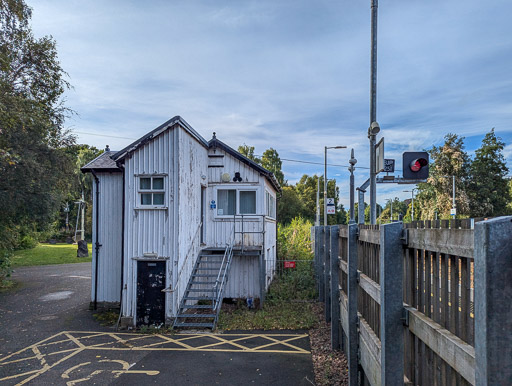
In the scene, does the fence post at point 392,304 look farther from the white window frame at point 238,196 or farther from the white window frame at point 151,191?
the white window frame at point 238,196

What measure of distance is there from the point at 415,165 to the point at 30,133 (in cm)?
1437

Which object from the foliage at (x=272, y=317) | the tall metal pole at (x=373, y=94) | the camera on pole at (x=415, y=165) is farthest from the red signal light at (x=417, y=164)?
the foliage at (x=272, y=317)

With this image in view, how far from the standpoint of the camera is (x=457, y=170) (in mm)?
45031

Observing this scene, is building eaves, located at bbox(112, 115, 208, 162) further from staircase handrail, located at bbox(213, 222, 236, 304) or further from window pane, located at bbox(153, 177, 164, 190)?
staircase handrail, located at bbox(213, 222, 236, 304)

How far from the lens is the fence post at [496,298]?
157 centimetres

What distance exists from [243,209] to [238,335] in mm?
4791

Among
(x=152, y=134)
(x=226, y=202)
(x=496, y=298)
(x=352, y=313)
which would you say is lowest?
(x=352, y=313)

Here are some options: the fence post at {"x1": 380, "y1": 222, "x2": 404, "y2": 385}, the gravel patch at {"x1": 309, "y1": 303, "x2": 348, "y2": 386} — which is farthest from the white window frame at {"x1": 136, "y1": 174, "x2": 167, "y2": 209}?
the fence post at {"x1": 380, "y1": 222, "x2": 404, "y2": 385}

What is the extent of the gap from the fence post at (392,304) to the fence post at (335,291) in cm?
463

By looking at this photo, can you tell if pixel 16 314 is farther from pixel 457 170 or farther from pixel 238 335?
pixel 457 170

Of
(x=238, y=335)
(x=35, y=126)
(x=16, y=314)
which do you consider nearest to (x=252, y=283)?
(x=238, y=335)

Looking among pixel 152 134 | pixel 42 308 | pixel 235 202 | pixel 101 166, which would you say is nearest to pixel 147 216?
pixel 152 134

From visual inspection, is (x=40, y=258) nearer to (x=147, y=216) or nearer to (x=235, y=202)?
(x=235, y=202)

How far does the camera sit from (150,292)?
10.7 meters
